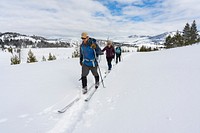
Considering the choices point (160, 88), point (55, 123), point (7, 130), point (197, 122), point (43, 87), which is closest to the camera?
point (197, 122)

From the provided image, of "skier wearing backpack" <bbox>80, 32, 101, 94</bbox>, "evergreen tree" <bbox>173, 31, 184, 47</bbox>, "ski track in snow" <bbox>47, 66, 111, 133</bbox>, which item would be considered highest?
"evergreen tree" <bbox>173, 31, 184, 47</bbox>

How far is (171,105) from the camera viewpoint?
4227 mm

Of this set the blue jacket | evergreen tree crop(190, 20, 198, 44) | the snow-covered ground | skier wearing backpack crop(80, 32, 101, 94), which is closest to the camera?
the snow-covered ground

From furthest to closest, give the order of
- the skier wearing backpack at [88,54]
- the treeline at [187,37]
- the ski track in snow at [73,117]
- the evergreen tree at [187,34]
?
the evergreen tree at [187,34]
the treeline at [187,37]
the skier wearing backpack at [88,54]
the ski track in snow at [73,117]

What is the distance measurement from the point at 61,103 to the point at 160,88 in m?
3.19

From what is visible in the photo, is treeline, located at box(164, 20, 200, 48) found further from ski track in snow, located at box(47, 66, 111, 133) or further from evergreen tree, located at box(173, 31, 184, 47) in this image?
ski track in snow, located at box(47, 66, 111, 133)

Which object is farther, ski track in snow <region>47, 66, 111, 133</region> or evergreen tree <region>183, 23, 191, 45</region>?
evergreen tree <region>183, 23, 191, 45</region>

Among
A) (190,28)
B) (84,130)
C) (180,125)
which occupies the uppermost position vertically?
(190,28)

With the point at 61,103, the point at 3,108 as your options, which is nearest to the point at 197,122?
the point at 61,103

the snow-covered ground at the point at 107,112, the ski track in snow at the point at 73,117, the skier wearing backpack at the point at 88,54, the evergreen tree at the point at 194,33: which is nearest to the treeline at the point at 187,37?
the evergreen tree at the point at 194,33

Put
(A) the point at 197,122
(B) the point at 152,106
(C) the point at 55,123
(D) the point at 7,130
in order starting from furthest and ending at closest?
(B) the point at 152,106
(C) the point at 55,123
(D) the point at 7,130
(A) the point at 197,122

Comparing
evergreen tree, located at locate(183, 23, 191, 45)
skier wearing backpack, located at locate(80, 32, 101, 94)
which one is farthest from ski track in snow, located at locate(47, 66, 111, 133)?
evergreen tree, located at locate(183, 23, 191, 45)

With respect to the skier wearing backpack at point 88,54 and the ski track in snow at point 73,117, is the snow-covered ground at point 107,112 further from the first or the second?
the skier wearing backpack at point 88,54

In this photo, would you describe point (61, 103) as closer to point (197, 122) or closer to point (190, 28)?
point (197, 122)
